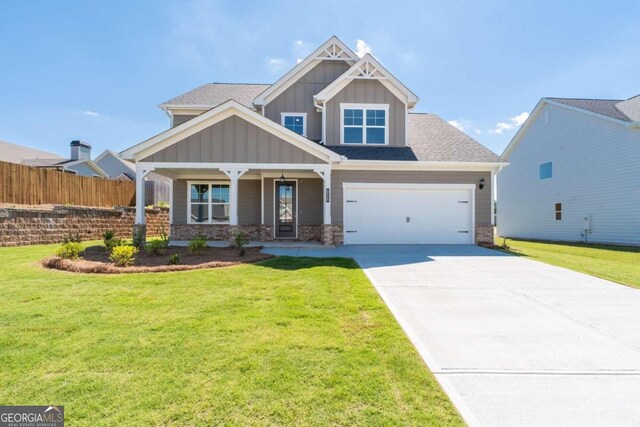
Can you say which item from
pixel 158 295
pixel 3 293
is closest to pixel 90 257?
pixel 3 293

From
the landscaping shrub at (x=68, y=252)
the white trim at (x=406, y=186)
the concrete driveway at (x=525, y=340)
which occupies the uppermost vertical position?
the white trim at (x=406, y=186)

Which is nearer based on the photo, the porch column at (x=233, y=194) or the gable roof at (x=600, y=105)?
the porch column at (x=233, y=194)

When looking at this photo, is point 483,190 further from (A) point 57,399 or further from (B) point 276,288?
(A) point 57,399

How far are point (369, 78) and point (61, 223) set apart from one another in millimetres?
13792

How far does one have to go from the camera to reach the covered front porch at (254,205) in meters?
13.2

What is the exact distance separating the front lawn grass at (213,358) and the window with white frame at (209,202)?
27.3ft

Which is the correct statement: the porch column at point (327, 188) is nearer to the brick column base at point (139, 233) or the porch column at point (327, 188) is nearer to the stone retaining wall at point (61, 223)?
the brick column base at point (139, 233)

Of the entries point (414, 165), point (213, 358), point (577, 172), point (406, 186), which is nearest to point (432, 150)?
point (414, 165)

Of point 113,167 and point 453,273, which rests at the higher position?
point 113,167

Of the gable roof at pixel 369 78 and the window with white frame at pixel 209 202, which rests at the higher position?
the gable roof at pixel 369 78

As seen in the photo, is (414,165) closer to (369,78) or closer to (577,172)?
(369,78)

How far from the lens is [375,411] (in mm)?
2332

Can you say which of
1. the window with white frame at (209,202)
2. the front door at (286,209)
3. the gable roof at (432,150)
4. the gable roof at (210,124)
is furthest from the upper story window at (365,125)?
the window with white frame at (209,202)

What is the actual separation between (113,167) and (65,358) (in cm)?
3724
